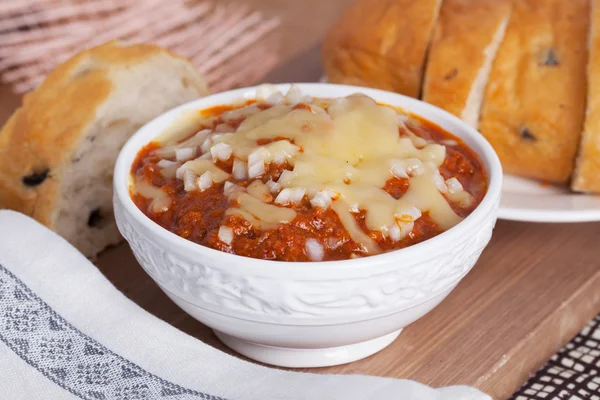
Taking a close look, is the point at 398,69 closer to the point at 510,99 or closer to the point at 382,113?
the point at 510,99

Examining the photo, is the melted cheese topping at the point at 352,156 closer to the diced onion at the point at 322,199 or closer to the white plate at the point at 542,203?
the diced onion at the point at 322,199

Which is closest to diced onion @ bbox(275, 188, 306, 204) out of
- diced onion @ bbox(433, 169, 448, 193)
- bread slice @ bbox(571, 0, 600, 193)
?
diced onion @ bbox(433, 169, 448, 193)

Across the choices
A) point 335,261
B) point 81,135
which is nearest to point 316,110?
point 335,261

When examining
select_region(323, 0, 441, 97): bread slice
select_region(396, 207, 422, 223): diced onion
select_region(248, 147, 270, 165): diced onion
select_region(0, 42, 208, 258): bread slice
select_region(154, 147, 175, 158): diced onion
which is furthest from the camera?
select_region(323, 0, 441, 97): bread slice

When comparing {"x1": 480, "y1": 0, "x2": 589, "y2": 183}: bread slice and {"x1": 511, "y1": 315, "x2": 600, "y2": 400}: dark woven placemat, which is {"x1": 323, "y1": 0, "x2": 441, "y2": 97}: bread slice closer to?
{"x1": 480, "y1": 0, "x2": 589, "y2": 183}: bread slice

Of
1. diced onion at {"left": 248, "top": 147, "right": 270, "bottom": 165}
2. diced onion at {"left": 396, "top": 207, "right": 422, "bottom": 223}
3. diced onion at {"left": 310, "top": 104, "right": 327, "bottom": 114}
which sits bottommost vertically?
diced onion at {"left": 396, "top": 207, "right": 422, "bottom": 223}

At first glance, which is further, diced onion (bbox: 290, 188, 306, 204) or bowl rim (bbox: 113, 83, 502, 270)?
diced onion (bbox: 290, 188, 306, 204)

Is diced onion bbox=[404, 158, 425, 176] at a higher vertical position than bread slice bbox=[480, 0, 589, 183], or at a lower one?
higher

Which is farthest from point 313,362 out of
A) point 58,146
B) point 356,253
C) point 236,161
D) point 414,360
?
point 58,146
